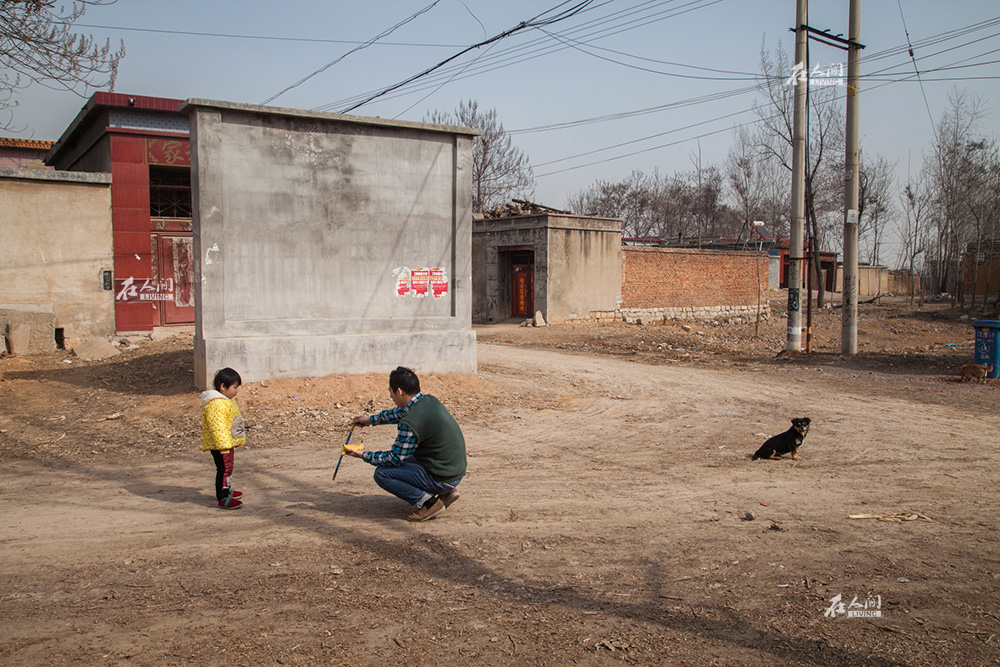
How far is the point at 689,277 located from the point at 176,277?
2110 cm

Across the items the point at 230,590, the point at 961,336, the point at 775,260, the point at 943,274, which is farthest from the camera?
the point at 943,274

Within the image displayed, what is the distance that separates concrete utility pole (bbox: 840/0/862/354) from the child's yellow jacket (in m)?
14.7

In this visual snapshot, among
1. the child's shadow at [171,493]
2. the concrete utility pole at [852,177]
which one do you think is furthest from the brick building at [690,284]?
the child's shadow at [171,493]

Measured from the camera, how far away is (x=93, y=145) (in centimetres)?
1830

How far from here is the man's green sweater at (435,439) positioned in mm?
5340

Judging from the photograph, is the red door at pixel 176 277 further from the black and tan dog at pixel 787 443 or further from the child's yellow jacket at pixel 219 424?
the black and tan dog at pixel 787 443

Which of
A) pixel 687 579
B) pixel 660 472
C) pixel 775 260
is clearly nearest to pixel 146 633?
pixel 687 579

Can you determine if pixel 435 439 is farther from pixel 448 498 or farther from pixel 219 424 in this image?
pixel 219 424

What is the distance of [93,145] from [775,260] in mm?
38375

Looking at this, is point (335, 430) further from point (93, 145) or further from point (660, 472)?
point (93, 145)

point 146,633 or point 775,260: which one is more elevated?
point 775,260

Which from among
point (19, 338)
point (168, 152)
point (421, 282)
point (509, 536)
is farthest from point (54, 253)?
point (509, 536)

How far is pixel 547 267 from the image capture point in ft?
79.7

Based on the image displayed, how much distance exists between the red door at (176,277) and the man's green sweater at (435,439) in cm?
1413
